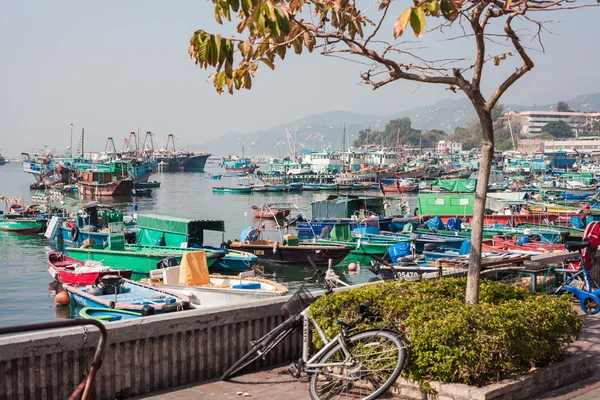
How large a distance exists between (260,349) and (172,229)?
28796mm

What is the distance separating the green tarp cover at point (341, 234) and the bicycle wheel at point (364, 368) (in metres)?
32.0

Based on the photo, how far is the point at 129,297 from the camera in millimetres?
22719

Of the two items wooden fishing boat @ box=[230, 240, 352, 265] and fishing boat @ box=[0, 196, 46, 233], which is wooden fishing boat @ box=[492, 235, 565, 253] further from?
fishing boat @ box=[0, 196, 46, 233]

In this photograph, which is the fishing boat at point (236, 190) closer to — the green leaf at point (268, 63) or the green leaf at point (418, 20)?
the green leaf at point (268, 63)

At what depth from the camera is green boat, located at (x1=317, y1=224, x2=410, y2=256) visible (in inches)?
1519

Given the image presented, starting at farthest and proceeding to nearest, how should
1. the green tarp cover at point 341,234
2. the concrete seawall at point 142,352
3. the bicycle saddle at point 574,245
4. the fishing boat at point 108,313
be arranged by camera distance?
the green tarp cover at point 341,234 < the fishing boat at point 108,313 < the bicycle saddle at point 574,245 < the concrete seawall at point 142,352

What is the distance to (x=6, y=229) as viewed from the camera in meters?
53.4

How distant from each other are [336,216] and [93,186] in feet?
184

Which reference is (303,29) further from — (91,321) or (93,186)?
(93,186)

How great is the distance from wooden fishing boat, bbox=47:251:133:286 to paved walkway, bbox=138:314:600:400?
19.5m

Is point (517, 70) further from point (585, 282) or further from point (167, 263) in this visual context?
point (167, 263)

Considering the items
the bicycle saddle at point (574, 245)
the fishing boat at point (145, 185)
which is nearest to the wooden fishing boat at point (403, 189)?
the fishing boat at point (145, 185)

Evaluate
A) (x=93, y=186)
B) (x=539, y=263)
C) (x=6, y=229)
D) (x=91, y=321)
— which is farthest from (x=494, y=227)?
(x=93, y=186)

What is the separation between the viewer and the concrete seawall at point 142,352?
6.73m
